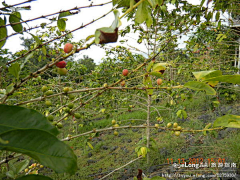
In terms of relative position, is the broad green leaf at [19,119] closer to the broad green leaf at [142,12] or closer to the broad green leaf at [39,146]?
the broad green leaf at [39,146]

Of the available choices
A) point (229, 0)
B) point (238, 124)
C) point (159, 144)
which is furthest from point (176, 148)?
point (238, 124)

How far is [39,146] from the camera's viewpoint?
311 mm

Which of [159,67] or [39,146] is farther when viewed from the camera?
[159,67]

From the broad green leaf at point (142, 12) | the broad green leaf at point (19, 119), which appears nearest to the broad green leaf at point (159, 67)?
the broad green leaf at point (142, 12)

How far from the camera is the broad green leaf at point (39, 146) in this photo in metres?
0.30

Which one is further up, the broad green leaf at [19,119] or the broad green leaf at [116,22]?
the broad green leaf at [116,22]

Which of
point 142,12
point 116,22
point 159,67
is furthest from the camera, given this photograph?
point 159,67

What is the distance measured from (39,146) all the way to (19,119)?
9cm

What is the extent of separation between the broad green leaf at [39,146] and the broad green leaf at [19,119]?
0.20ft

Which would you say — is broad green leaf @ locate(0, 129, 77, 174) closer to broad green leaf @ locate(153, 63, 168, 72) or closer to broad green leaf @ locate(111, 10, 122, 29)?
broad green leaf @ locate(111, 10, 122, 29)

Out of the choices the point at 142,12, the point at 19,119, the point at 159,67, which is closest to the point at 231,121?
the point at 159,67

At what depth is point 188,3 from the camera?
2.39 m

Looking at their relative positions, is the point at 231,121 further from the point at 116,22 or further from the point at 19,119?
the point at 19,119

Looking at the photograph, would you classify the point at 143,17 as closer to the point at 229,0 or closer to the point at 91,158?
the point at 229,0
